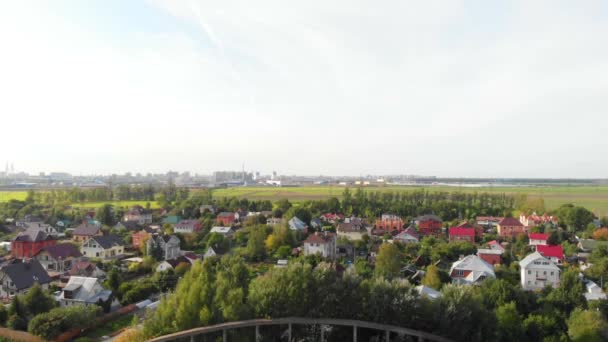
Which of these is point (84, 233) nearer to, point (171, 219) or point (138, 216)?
point (138, 216)

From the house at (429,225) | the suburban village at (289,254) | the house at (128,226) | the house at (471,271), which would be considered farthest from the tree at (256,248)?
the house at (429,225)

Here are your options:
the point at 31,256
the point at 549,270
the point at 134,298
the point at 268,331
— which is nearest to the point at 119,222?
the point at 31,256

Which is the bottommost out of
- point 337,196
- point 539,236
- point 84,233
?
point 84,233

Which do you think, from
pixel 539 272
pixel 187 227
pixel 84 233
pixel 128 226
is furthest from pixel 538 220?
pixel 84 233

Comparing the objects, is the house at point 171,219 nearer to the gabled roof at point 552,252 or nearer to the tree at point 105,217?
the tree at point 105,217

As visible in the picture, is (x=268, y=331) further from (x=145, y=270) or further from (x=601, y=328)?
(x=145, y=270)

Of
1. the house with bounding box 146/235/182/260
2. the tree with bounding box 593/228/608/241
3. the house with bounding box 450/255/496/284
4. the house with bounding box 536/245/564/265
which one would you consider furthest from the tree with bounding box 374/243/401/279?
the tree with bounding box 593/228/608/241

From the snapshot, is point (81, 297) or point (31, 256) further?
point (31, 256)

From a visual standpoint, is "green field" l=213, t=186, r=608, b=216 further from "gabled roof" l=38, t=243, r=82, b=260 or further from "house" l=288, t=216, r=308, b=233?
"gabled roof" l=38, t=243, r=82, b=260
